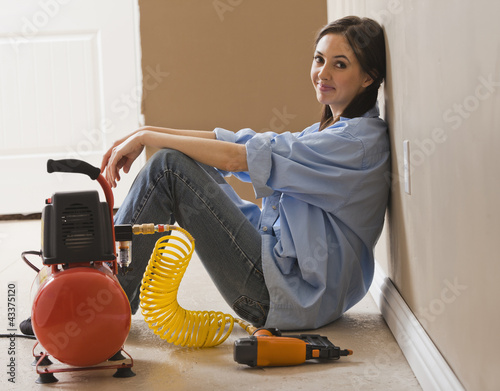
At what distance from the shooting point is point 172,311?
5.10 ft

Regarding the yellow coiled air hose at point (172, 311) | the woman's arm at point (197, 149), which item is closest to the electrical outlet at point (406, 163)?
the woman's arm at point (197, 149)

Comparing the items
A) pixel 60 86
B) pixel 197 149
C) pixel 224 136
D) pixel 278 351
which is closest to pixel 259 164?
pixel 197 149

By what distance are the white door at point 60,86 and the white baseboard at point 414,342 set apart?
7.17 feet

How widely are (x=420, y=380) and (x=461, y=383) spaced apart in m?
0.22

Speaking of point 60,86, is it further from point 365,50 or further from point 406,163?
point 406,163

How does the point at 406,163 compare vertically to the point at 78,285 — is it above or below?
above

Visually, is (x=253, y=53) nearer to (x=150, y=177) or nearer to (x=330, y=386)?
(x=150, y=177)

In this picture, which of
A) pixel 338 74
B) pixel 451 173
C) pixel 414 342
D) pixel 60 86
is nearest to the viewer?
pixel 451 173

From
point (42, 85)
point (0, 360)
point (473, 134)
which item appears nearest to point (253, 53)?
point (42, 85)

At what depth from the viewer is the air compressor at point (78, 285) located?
47.5 inches

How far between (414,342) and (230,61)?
234cm

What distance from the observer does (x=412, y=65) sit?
1.42 m

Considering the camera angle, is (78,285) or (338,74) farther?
(338,74)

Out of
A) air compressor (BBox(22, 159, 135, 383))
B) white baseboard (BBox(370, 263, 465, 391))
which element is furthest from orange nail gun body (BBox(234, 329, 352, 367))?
air compressor (BBox(22, 159, 135, 383))
